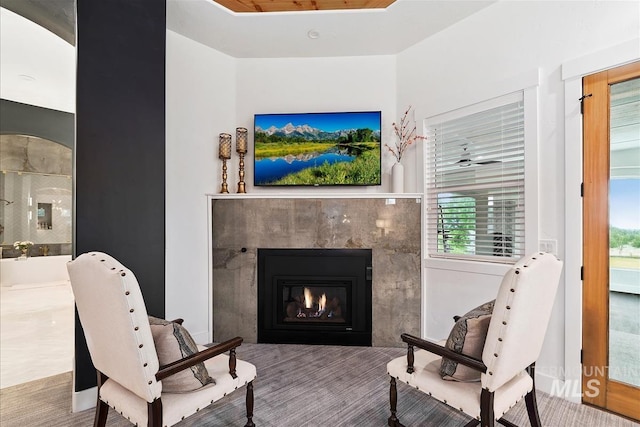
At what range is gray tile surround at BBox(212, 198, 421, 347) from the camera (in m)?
3.12

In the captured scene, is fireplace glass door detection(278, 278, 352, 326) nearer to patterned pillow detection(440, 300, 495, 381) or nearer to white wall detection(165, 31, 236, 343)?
white wall detection(165, 31, 236, 343)

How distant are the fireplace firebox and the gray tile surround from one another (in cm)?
8

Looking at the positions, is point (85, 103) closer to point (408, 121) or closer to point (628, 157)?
point (408, 121)

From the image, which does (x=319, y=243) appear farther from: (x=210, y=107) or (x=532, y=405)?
(x=532, y=405)

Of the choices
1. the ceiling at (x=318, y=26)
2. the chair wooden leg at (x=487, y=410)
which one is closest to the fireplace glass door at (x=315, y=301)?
the chair wooden leg at (x=487, y=410)

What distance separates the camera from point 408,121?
331cm

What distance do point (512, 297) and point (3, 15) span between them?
4430mm

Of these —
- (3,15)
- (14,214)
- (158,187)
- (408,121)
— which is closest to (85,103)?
(158,187)

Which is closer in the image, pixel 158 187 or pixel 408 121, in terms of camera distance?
pixel 158 187

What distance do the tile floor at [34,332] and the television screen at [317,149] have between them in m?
2.22

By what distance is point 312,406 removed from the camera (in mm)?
2090

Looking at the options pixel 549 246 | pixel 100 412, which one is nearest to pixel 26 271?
pixel 100 412

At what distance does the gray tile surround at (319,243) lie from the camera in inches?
123

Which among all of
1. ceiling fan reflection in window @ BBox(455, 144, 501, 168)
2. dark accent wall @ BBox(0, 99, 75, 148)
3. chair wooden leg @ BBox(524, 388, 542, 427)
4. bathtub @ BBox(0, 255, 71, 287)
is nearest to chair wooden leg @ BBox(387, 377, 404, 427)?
chair wooden leg @ BBox(524, 388, 542, 427)
